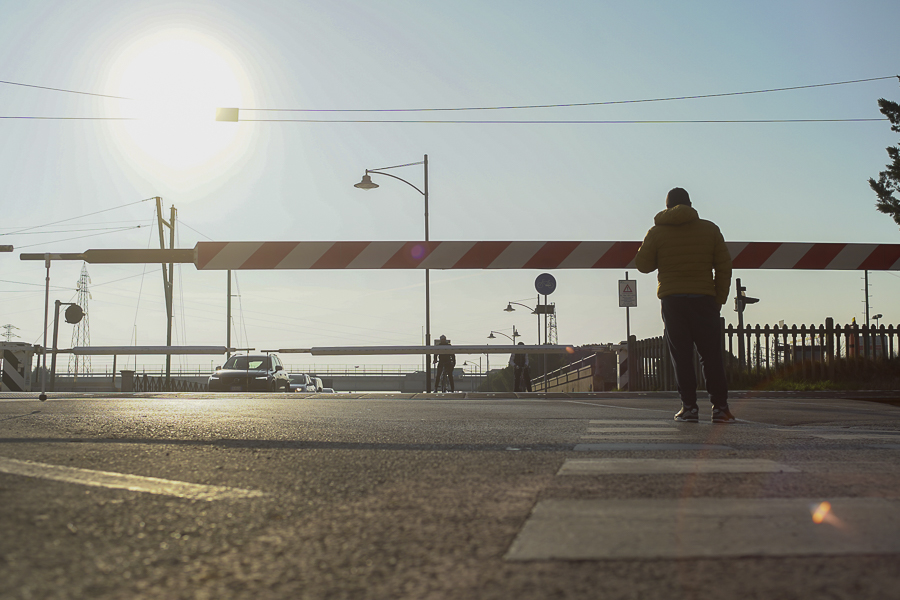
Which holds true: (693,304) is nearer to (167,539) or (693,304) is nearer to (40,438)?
(40,438)

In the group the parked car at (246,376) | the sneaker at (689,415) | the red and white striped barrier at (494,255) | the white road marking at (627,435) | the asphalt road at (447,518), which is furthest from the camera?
the parked car at (246,376)

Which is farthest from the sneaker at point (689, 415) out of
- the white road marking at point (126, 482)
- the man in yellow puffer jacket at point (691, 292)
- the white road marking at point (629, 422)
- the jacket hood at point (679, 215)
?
the white road marking at point (126, 482)

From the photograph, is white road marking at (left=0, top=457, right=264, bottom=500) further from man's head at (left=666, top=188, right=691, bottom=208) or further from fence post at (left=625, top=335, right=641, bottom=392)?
fence post at (left=625, top=335, right=641, bottom=392)

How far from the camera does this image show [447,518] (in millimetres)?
2605

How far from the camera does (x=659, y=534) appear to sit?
7.66 feet

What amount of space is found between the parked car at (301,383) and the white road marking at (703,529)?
32.4 metres

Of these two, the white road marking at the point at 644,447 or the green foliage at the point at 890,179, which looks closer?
the white road marking at the point at 644,447

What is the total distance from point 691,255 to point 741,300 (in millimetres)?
17517

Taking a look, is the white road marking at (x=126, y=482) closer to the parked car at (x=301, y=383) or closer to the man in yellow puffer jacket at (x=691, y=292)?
the man in yellow puffer jacket at (x=691, y=292)

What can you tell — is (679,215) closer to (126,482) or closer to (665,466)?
(665,466)

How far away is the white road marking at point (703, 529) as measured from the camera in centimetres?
215

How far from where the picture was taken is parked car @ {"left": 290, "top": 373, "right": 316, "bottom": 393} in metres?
35.6

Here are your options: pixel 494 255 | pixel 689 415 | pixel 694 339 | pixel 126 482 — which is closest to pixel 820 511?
pixel 126 482

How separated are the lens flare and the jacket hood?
177 inches
